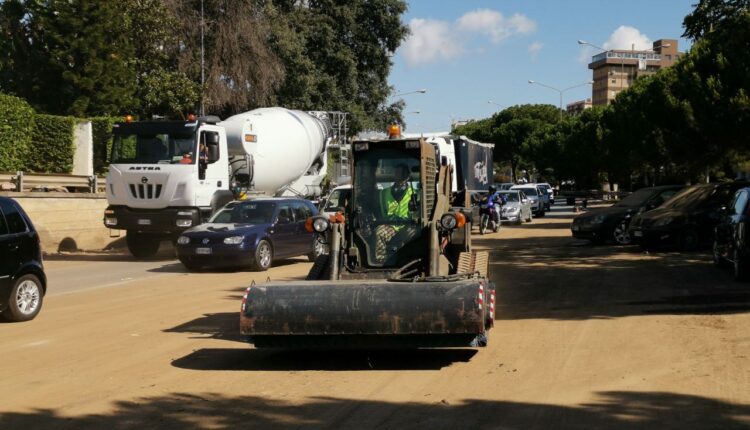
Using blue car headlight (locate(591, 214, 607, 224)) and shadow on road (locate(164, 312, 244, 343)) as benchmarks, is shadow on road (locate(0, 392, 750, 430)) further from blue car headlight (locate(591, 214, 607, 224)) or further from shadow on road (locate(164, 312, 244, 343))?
blue car headlight (locate(591, 214, 607, 224))

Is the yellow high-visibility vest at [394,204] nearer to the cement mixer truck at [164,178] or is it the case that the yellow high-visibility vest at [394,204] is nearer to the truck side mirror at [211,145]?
the cement mixer truck at [164,178]

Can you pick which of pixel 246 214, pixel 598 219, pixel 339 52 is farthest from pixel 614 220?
pixel 339 52

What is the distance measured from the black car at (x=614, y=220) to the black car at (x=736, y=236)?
742 centimetres

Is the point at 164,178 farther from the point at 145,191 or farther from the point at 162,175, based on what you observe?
the point at 145,191

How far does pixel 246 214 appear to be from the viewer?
21125 mm

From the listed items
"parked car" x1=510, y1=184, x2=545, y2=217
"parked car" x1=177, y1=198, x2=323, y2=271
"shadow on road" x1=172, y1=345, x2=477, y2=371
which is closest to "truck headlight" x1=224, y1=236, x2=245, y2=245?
"parked car" x1=177, y1=198, x2=323, y2=271

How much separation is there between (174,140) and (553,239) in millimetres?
12570

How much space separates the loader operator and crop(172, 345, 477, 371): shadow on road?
4.49 feet

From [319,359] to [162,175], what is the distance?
44.7ft

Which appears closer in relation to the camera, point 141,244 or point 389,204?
point 389,204

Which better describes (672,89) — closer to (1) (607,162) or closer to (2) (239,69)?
(2) (239,69)

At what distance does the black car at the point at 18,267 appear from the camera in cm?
1221

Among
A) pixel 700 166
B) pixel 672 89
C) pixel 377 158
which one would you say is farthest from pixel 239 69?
pixel 377 158

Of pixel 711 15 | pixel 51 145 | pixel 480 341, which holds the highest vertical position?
pixel 711 15
